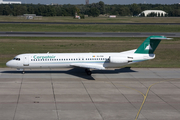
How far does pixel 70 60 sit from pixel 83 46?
22.6 metres

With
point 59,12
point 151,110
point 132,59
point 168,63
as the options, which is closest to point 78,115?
point 151,110

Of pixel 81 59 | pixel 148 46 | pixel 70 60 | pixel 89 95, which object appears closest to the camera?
pixel 89 95

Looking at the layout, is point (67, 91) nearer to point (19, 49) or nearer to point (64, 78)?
point (64, 78)

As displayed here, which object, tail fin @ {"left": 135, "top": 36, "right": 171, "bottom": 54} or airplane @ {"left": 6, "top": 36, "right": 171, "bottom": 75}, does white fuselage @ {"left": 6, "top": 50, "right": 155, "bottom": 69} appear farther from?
tail fin @ {"left": 135, "top": 36, "right": 171, "bottom": 54}

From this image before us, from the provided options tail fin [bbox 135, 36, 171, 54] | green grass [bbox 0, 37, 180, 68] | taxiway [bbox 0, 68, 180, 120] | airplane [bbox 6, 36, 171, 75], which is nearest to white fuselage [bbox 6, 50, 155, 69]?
airplane [bbox 6, 36, 171, 75]

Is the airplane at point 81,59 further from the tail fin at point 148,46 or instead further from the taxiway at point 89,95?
the taxiway at point 89,95

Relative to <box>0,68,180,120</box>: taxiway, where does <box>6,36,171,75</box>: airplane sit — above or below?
above

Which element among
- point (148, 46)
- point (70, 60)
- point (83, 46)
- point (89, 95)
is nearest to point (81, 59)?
point (70, 60)

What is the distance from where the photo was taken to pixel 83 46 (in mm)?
55094

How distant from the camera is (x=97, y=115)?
2014cm

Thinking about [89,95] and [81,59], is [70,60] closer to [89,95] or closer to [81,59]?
[81,59]

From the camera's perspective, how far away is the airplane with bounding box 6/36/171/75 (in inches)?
1273

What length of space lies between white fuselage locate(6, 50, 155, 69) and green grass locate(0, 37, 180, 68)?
7990 millimetres

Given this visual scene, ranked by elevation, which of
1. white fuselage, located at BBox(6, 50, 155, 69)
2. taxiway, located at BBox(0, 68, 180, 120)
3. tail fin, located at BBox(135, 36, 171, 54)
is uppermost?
tail fin, located at BBox(135, 36, 171, 54)
